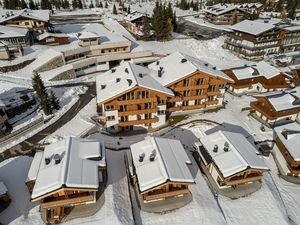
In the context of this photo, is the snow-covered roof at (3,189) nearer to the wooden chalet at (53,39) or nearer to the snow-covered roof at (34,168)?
the snow-covered roof at (34,168)

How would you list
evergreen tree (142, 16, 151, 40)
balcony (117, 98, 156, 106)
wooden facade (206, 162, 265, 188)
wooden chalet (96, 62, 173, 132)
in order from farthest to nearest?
evergreen tree (142, 16, 151, 40), balcony (117, 98, 156, 106), wooden chalet (96, 62, 173, 132), wooden facade (206, 162, 265, 188)

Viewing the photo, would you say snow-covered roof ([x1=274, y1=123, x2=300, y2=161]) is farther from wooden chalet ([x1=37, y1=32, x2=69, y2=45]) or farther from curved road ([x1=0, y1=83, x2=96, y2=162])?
wooden chalet ([x1=37, y1=32, x2=69, y2=45])

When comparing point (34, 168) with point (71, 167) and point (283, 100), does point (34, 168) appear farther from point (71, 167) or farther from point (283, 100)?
point (283, 100)

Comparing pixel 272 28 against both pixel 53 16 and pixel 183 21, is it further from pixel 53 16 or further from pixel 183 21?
pixel 53 16

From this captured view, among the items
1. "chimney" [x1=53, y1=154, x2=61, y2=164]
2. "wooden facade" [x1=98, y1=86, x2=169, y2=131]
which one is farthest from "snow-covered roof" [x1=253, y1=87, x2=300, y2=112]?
"chimney" [x1=53, y1=154, x2=61, y2=164]

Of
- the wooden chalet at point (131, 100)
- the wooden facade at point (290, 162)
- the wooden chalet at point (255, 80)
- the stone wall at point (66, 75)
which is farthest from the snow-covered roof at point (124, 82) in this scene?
the wooden chalet at point (255, 80)

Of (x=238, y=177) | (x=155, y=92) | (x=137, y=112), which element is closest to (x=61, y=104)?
(x=137, y=112)
